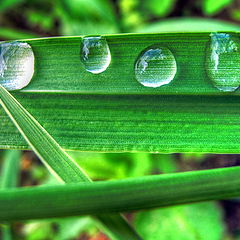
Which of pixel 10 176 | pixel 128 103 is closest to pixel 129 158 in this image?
pixel 10 176

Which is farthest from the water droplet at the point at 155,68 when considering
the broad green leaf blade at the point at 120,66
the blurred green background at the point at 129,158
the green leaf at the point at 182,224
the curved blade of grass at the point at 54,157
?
the green leaf at the point at 182,224

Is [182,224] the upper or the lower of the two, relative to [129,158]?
lower

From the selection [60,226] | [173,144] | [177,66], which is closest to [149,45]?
[177,66]

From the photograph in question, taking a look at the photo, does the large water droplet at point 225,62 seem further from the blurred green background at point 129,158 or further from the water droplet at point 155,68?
the blurred green background at point 129,158

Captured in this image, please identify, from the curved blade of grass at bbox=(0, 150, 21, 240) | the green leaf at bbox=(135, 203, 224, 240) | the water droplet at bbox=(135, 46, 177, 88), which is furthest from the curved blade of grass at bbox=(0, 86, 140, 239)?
the green leaf at bbox=(135, 203, 224, 240)

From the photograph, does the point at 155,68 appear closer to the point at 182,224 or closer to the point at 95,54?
the point at 95,54

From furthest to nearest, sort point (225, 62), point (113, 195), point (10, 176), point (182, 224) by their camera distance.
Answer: point (182, 224) < point (10, 176) < point (225, 62) < point (113, 195)
